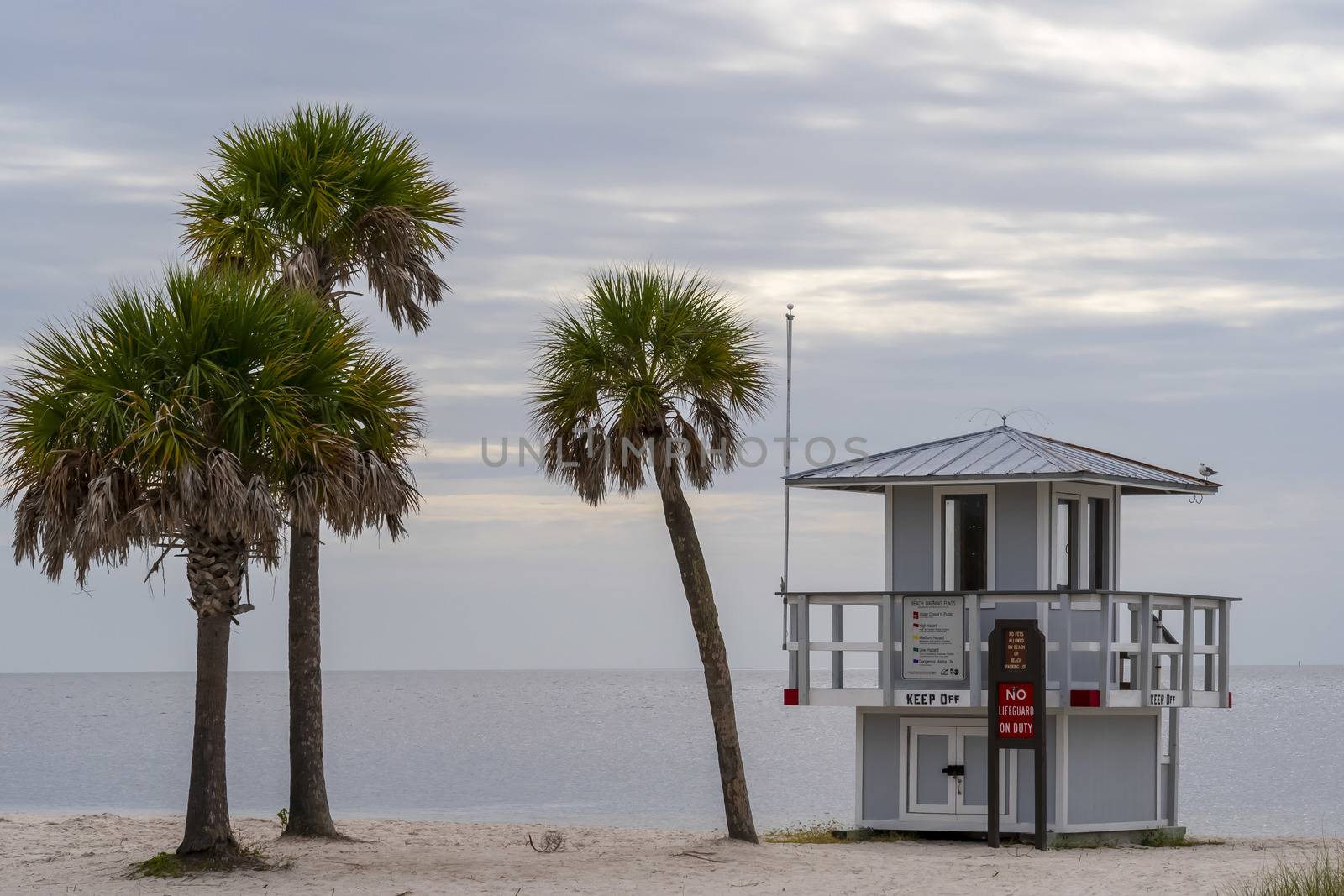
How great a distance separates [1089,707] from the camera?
1872cm

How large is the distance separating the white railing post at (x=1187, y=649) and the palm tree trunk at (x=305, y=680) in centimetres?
1057

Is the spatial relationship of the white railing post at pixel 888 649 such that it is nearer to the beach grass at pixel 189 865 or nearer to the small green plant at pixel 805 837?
the small green plant at pixel 805 837

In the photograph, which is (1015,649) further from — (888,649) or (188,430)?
(188,430)

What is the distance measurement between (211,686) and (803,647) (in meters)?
7.43

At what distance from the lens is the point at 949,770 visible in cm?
1991

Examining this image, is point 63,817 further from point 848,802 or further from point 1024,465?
point 848,802

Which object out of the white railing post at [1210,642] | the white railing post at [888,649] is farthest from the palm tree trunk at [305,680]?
the white railing post at [1210,642]

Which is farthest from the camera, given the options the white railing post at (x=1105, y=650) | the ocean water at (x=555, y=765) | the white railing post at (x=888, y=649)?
the ocean water at (x=555, y=765)

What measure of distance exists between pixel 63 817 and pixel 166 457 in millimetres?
11694

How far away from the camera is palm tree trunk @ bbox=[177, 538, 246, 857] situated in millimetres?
15867

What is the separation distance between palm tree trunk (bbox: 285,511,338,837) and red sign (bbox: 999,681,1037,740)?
26.6 feet

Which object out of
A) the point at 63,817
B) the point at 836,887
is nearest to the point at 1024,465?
the point at 836,887

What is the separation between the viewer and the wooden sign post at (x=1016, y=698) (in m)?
18.3

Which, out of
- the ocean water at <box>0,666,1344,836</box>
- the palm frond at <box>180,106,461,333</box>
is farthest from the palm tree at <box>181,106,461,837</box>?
the ocean water at <box>0,666,1344,836</box>
